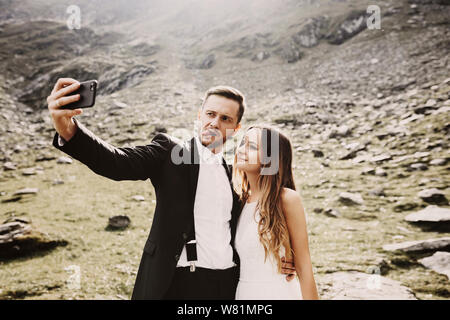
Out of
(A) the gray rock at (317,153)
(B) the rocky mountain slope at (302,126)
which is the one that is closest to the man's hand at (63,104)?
(B) the rocky mountain slope at (302,126)

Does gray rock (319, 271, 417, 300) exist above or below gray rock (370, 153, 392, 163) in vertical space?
below

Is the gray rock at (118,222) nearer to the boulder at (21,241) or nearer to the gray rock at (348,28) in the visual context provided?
the boulder at (21,241)

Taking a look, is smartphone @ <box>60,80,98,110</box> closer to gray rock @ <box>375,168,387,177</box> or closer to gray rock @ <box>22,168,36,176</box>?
gray rock @ <box>375,168,387,177</box>

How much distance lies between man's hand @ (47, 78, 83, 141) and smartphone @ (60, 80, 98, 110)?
0.03 meters

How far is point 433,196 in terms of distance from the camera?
9.11 meters

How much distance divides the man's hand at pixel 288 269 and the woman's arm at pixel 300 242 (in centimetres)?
6

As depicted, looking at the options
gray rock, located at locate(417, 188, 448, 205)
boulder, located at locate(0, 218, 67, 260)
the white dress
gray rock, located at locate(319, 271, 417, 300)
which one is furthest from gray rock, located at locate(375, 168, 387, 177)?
boulder, located at locate(0, 218, 67, 260)

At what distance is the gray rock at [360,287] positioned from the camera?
540 cm

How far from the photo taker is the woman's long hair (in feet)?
9.98

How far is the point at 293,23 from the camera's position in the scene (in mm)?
44906

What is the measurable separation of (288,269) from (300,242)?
13.2 inches

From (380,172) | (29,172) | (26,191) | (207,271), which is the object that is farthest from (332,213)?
(29,172)

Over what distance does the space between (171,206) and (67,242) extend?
7728mm

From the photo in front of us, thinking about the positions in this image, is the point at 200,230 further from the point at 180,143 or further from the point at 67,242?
the point at 67,242
